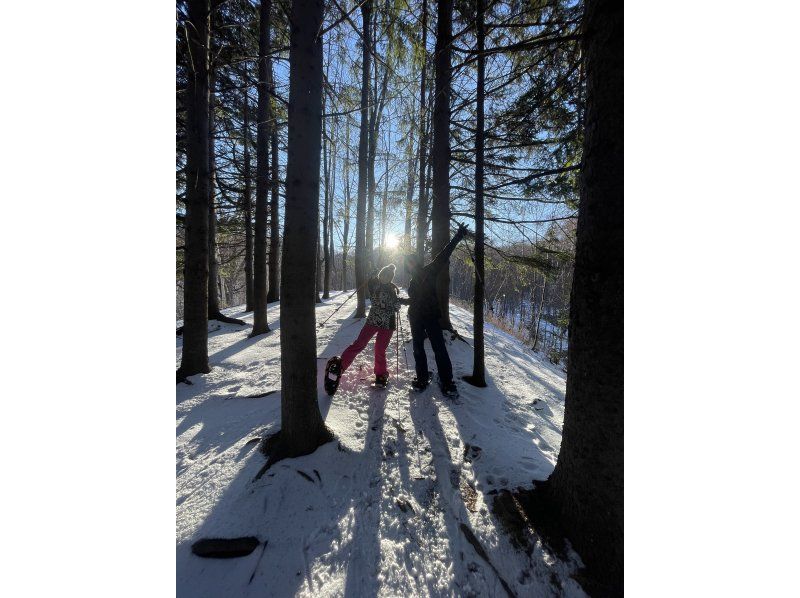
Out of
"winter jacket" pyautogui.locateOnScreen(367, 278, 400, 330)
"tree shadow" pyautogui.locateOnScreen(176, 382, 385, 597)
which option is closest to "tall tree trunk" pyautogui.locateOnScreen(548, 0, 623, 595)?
"tree shadow" pyautogui.locateOnScreen(176, 382, 385, 597)

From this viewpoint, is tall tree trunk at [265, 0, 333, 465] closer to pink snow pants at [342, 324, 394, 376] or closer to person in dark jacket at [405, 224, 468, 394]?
pink snow pants at [342, 324, 394, 376]

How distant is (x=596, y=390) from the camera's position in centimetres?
175

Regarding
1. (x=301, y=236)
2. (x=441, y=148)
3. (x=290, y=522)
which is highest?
(x=441, y=148)

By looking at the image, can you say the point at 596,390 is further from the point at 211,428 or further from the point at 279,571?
the point at 211,428

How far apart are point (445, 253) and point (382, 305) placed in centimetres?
113

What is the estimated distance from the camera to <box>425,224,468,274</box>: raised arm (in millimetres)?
3694

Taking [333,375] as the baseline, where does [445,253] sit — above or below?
above

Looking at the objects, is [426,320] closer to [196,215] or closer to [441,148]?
[441,148]

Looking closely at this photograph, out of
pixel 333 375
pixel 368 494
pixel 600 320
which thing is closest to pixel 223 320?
pixel 333 375

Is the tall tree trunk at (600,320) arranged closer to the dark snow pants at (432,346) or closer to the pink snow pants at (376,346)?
the dark snow pants at (432,346)

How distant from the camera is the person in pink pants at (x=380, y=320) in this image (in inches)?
157

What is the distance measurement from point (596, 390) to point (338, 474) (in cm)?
211

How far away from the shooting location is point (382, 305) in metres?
4.07

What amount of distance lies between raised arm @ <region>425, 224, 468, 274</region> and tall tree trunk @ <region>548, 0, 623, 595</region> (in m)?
1.89
